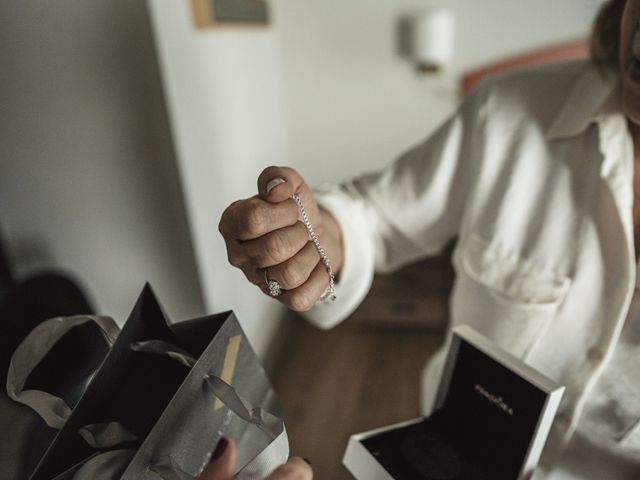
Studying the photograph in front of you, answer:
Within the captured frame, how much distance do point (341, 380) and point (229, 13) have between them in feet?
3.19

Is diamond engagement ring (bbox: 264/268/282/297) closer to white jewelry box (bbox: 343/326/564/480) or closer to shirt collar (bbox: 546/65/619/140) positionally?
white jewelry box (bbox: 343/326/564/480)

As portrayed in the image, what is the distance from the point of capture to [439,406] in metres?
0.40

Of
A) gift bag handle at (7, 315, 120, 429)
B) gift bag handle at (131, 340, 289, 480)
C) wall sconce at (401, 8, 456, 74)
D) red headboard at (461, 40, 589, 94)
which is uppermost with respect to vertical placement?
wall sconce at (401, 8, 456, 74)

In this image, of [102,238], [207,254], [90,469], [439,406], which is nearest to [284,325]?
[207,254]

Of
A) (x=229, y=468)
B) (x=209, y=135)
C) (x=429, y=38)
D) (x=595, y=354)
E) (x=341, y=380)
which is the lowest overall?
(x=341, y=380)

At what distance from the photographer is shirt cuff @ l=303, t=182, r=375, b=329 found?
552 mm

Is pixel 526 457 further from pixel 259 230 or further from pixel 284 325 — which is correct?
pixel 284 325

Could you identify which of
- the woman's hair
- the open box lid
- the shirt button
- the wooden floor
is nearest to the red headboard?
the wooden floor

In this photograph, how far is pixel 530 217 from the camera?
1.85 feet

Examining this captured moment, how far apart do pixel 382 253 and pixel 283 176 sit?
1.23 ft

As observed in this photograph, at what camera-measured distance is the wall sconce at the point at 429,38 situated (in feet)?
5.88

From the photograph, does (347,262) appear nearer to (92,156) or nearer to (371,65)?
(92,156)

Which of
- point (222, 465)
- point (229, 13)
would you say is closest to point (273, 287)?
Answer: point (222, 465)

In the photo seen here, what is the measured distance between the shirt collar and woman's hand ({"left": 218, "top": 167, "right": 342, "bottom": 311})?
0.37 m
